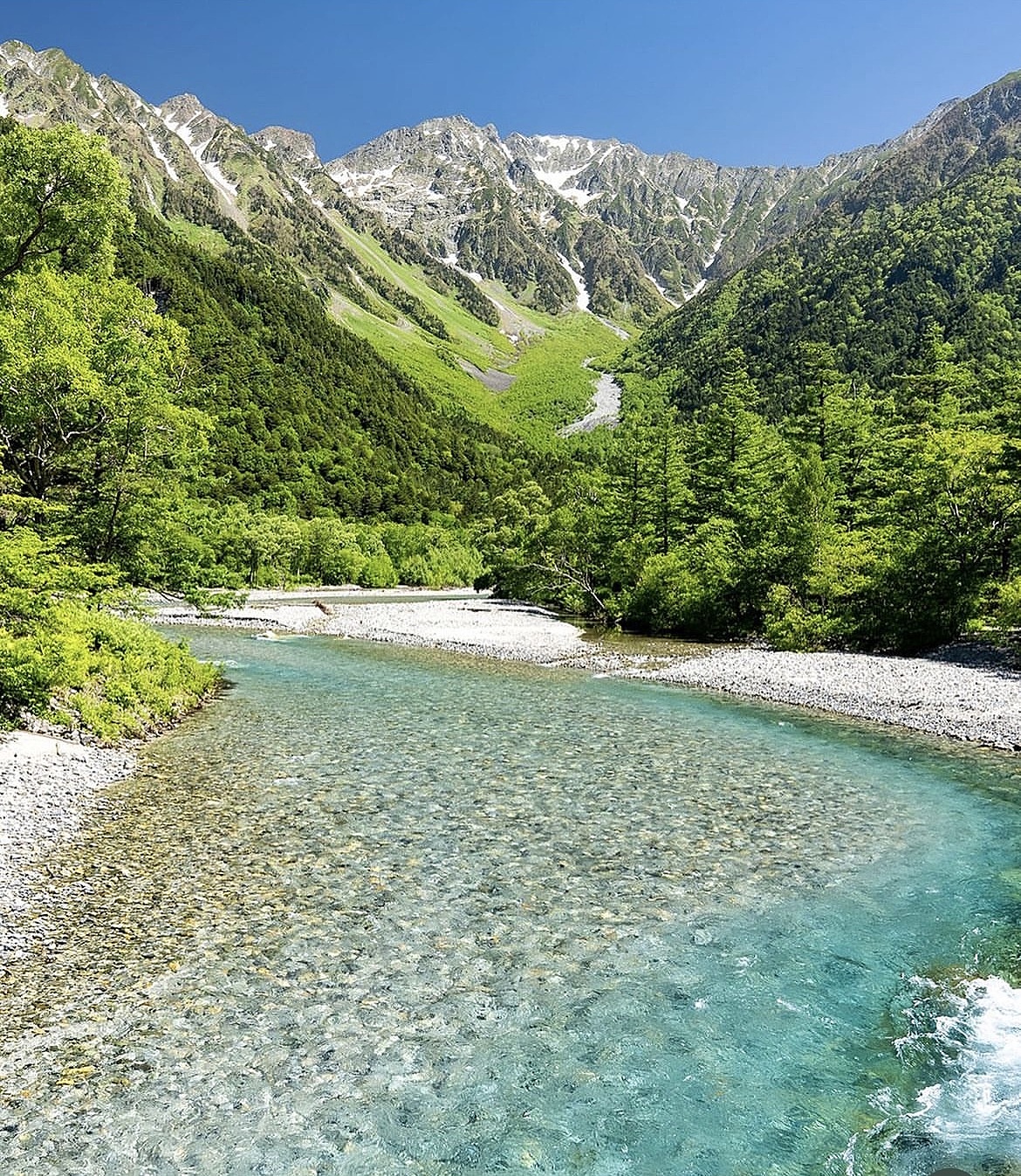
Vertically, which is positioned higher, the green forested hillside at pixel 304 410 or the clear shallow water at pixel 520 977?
the green forested hillside at pixel 304 410

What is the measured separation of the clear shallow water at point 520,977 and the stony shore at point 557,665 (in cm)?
111

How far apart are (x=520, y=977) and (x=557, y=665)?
87.9 feet

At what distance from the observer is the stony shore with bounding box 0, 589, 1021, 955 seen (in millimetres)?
14008

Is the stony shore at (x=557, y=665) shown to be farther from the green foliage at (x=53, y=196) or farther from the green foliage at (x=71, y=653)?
the green foliage at (x=53, y=196)

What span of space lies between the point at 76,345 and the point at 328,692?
45.4 ft

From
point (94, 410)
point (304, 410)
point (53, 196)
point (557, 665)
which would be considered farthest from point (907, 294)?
point (94, 410)

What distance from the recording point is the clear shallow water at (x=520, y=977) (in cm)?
662

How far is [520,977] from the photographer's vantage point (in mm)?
9133

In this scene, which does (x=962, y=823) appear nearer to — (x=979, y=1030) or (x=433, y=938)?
(x=979, y=1030)

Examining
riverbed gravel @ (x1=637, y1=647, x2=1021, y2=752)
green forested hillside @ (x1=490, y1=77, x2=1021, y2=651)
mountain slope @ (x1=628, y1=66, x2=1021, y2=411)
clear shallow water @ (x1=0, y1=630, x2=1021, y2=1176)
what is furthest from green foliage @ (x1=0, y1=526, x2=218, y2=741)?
mountain slope @ (x1=628, y1=66, x2=1021, y2=411)

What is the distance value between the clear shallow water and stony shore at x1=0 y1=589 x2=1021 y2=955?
111cm

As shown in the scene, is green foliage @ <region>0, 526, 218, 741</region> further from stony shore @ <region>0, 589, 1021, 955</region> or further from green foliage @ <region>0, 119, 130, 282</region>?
green foliage @ <region>0, 119, 130, 282</region>

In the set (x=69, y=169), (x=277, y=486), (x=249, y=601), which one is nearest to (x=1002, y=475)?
(x=69, y=169)

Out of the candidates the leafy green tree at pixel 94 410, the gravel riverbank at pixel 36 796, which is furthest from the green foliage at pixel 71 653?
the leafy green tree at pixel 94 410
